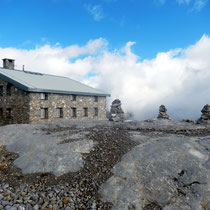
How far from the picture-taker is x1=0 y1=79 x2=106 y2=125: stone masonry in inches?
947

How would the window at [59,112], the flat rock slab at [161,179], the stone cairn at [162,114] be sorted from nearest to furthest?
1. the flat rock slab at [161,179]
2. the stone cairn at [162,114]
3. the window at [59,112]

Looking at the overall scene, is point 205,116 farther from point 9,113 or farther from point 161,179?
point 9,113

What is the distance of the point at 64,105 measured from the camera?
27672 millimetres

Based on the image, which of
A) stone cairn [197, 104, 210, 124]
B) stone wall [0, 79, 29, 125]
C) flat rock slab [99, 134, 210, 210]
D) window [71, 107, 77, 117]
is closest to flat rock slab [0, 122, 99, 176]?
flat rock slab [99, 134, 210, 210]

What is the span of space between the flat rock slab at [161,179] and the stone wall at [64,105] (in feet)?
56.0

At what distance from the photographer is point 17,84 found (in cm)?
2434

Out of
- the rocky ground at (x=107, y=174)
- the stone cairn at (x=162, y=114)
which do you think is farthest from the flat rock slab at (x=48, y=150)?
the stone cairn at (x=162, y=114)

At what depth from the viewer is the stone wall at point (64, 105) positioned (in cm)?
2419

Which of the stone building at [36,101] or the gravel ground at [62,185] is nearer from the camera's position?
the gravel ground at [62,185]

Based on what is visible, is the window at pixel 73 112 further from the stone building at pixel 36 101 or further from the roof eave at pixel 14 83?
the roof eave at pixel 14 83

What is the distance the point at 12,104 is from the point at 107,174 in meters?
20.7

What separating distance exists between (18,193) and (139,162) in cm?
492

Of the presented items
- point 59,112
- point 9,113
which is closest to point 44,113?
point 59,112

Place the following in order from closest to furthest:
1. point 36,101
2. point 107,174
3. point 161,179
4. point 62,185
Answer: point 161,179 → point 62,185 → point 107,174 → point 36,101
